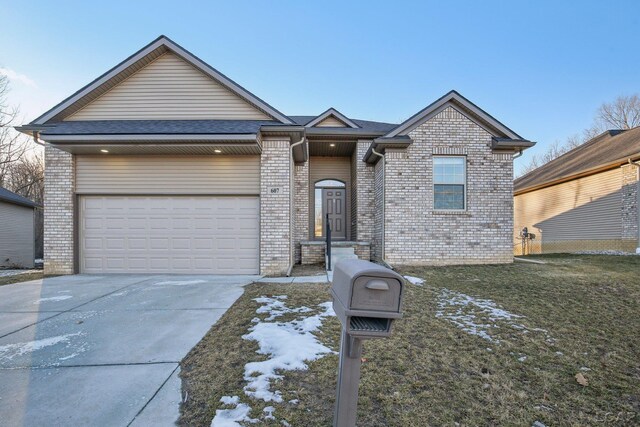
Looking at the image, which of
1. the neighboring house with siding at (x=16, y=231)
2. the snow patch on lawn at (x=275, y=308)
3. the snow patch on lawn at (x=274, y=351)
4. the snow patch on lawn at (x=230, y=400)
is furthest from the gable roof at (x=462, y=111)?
the neighboring house with siding at (x=16, y=231)

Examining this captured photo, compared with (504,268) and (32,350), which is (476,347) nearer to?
(32,350)

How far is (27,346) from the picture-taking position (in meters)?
3.15

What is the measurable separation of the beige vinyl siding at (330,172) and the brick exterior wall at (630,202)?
33.6ft

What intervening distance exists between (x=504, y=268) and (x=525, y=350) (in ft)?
18.1

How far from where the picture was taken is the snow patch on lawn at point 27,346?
9.70ft

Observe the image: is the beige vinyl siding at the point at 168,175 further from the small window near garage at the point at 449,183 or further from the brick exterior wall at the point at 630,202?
the brick exterior wall at the point at 630,202

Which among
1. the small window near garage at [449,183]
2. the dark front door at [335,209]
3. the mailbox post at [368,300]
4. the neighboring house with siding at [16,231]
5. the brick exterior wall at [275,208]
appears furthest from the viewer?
the neighboring house with siding at [16,231]

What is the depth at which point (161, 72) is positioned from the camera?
305 inches

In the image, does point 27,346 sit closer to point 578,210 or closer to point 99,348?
point 99,348

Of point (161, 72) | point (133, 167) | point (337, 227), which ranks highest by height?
point (161, 72)

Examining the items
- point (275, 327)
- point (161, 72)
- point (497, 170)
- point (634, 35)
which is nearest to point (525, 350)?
point (275, 327)

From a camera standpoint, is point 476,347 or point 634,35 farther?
point 634,35

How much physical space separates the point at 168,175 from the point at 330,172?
5587mm

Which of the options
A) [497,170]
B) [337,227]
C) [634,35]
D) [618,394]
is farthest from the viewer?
[634,35]
